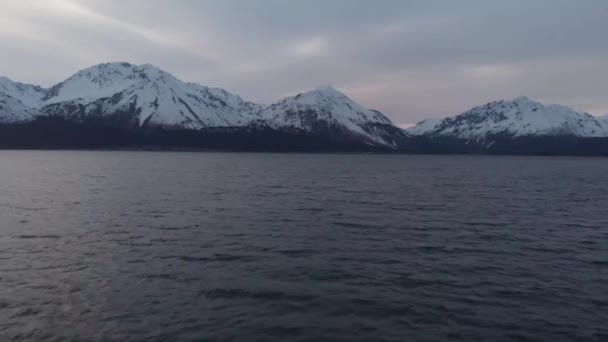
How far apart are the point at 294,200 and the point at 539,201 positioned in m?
34.0

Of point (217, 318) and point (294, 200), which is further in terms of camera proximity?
point (294, 200)

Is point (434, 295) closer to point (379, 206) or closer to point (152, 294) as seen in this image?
point (152, 294)

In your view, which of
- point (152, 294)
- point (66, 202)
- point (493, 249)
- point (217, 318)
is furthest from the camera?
point (66, 202)

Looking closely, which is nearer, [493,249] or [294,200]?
[493,249]

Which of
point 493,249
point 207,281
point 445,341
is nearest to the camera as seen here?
point 445,341

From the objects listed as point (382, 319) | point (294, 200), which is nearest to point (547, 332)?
point (382, 319)

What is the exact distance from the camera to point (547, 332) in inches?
691

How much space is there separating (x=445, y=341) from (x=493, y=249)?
16885 millimetres

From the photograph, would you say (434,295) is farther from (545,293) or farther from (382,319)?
(545,293)

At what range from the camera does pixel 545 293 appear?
865 inches

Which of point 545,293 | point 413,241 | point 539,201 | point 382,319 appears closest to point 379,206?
point 413,241

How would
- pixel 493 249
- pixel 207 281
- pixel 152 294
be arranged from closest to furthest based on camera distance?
pixel 152 294 → pixel 207 281 → pixel 493 249

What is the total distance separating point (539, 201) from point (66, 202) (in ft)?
202

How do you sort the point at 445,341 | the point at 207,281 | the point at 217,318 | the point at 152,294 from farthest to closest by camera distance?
the point at 207,281
the point at 152,294
the point at 217,318
the point at 445,341
